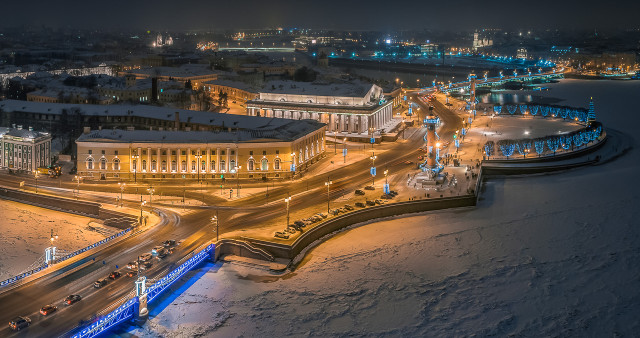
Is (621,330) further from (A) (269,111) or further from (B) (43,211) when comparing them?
(A) (269,111)

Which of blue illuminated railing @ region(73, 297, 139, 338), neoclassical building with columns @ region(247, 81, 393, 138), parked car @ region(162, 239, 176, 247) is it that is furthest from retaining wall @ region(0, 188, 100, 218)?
neoclassical building with columns @ region(247, 81, 393, 138)

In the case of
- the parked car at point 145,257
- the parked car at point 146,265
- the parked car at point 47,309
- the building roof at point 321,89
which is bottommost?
the parked car at point 47,309

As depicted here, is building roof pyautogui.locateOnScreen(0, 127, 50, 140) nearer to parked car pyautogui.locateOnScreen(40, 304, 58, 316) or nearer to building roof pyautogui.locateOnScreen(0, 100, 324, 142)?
building roof pyautogui.locateOnScreen(0, 100, 324, 142)

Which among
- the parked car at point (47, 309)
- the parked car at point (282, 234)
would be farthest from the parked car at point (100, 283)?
the parked car at point (282, 234)

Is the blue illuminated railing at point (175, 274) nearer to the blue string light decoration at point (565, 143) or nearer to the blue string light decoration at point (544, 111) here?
the blue string light decoration at point (565, 143)

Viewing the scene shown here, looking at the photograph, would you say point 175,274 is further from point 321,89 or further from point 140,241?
point 321,89

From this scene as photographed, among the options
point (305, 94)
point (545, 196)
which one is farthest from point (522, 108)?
point (545, 196)

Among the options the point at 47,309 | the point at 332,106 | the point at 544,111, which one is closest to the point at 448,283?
the point at 47,309
